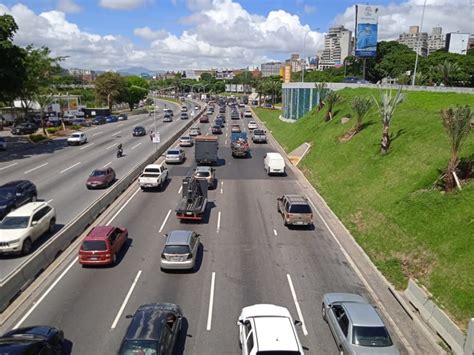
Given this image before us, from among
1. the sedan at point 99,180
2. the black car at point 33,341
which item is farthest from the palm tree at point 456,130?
the sedan at point 99,180

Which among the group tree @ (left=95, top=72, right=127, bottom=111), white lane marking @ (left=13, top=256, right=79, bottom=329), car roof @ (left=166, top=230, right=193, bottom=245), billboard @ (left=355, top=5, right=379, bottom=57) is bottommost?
white lane marking @ (left=13, top=256, right=79, bottom=329)

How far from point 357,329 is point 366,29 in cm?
6527

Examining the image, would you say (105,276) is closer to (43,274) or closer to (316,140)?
(43,274)

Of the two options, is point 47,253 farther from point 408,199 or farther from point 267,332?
point 408,199

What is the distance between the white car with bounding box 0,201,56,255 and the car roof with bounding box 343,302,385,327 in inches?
639

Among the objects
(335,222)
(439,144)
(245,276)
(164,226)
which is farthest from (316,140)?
(245,276)

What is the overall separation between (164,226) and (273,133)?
4781 centimetres

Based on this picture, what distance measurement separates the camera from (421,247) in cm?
2091

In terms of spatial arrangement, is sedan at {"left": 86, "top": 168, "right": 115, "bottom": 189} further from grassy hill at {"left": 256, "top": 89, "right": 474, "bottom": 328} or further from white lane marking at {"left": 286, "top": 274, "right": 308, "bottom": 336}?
white lane marking at {"left": 286, "top": 274, "right": 308, "bottom": 336}

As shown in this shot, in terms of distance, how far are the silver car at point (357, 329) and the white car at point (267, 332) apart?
162 cm

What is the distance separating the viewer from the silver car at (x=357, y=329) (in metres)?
13.3

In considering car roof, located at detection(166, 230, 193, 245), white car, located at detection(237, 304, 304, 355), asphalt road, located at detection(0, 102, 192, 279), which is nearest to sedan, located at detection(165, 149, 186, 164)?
asphalt road, located at detection(0, 102, 192, 279)

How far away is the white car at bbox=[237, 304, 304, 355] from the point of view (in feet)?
40.8

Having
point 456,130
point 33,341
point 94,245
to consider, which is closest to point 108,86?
point 94,245
